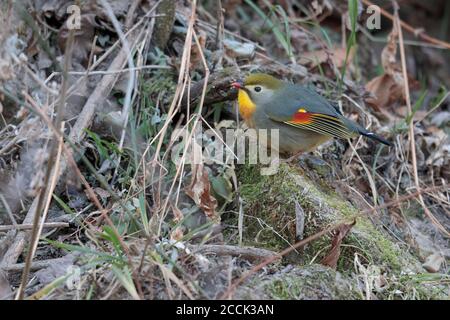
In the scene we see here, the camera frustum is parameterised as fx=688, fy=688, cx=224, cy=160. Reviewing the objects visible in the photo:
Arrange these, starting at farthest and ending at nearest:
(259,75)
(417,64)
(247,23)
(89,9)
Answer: (417,64), (247,23), (89,9), (259,75)

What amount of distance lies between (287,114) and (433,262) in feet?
4.40

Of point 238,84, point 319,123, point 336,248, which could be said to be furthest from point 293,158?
point 336,248

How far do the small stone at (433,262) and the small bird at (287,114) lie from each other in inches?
36.5

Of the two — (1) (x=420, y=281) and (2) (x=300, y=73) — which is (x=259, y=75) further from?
(1) (x=420, y=281)

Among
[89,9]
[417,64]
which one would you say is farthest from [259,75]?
[417,64]

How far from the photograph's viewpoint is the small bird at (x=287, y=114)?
4.60 m

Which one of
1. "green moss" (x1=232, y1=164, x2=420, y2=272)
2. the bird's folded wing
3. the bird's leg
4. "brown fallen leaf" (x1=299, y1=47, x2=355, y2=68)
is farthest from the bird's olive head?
"brown fallen leaf" (x1=299, y1=47, x2=355, y2=68)

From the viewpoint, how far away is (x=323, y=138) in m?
4.66

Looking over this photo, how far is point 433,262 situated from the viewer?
430 cm

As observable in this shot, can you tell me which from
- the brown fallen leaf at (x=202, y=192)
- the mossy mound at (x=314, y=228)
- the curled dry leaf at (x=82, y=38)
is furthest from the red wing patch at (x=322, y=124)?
the curled dry leaf at (x=82, y=38)

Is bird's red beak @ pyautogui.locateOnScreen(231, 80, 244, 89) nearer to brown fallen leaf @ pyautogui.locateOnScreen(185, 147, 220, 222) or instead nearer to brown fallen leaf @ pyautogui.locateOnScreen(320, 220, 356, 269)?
brown fallen leaf @ pyautogui.locateOnScreen(185, 147, 220, 222)

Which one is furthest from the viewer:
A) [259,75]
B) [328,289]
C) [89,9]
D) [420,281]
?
[89,9]

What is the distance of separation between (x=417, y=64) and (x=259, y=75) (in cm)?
360

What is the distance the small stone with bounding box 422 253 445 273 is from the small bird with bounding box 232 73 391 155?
3.04 ft
